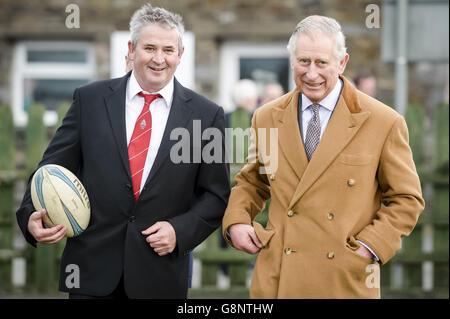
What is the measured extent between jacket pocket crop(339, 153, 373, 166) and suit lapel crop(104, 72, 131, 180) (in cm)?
103

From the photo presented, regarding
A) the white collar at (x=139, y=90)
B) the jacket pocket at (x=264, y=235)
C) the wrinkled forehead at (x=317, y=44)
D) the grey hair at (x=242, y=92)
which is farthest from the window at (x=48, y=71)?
the wrinkled forehead at (x=317, y=44)

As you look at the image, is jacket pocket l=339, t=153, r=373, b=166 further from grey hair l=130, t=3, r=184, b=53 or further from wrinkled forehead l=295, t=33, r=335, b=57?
grey hair l=130, t=3, r=184, b=53

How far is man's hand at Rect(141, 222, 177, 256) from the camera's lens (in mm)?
3703

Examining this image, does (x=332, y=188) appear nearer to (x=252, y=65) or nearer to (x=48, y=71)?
(x=252, y=65)

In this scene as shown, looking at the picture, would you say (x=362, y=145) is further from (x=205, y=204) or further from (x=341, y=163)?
(x=205, y=204)

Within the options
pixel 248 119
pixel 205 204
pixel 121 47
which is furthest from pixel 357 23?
pixel 205 204

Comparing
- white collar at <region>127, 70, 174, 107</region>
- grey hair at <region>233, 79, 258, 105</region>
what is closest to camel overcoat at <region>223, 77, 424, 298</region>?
white collar at <region>127, 70, 174, 107</region>

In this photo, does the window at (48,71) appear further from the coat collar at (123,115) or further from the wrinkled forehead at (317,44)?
the wrinkled forehead at (317,44)

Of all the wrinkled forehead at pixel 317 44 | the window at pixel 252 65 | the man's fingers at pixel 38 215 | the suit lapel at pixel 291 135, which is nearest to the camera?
the wrinkled forehead at pixel 317 44

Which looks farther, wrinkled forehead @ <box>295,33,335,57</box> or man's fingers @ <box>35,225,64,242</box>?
man's fingers @ <box>35,225,64,242</box>

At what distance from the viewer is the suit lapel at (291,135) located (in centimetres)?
357

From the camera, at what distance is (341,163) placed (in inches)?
138

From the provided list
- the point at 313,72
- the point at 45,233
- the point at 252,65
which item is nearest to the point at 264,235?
the point at 313,72

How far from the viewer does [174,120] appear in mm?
3826
